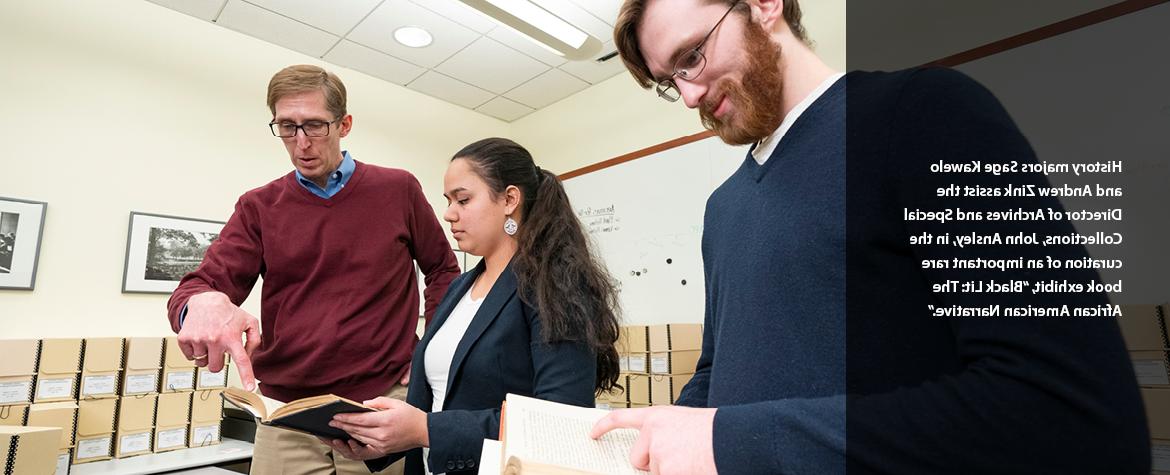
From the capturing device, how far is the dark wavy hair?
3.73ft

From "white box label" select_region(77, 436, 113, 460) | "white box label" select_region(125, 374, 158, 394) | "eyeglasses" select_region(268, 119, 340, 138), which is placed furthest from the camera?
"white box label" select_region(125, 374, 158, 394)

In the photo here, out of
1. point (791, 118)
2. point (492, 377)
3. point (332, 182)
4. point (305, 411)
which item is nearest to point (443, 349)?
point (492, 377)

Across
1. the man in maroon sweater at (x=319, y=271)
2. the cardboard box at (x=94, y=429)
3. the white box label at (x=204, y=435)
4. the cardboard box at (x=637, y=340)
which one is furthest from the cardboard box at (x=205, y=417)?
the cardboard box at (x=637, y=340)

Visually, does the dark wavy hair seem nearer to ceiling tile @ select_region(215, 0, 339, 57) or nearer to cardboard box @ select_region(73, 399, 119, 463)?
cardboard box @ select_region(73, 399, 119, 463)

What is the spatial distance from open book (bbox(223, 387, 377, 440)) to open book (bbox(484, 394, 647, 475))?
14.8 inches

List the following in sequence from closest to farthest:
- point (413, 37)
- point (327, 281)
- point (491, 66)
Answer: point (327, 281) → point (413, 37) → point (491, 66)

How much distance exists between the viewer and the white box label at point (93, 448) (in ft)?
6.88

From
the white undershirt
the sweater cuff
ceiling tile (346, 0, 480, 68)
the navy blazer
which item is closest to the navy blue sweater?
the sweater cuff

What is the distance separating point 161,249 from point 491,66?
195cm

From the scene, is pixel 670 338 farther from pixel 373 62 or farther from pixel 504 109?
pixel 373 62

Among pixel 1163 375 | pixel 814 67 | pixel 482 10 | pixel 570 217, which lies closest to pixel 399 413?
pixel 570 217

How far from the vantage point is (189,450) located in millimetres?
2326

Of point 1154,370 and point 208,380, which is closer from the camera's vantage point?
point 1154,370

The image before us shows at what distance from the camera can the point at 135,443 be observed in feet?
7.28
